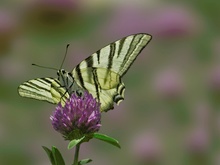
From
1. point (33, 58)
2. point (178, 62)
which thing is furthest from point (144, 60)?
point (33, 58)

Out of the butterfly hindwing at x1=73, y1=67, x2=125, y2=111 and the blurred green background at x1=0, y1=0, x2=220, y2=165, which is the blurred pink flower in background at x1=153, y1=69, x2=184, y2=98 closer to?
the blurred green background at x1=0, y1=0, x2=220, y2=165

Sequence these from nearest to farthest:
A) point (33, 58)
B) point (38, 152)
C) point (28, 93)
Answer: point (28, 93)
point (38, 152)
point (33, 58)

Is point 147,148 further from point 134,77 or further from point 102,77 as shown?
point 102,77

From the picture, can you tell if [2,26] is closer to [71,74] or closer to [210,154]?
[210,154]

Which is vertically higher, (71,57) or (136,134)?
(71,57)

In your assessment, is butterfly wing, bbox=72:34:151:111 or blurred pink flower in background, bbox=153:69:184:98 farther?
blurred pink flower in background, bbox=153:69:184:98

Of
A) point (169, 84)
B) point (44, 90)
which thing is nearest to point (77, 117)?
point (44, 90)

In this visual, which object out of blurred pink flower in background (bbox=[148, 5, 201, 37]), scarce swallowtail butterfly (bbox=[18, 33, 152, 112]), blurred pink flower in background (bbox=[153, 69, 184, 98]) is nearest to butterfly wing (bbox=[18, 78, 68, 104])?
scarce swallowtail butterfly (bbox=[18, 33, 152, 112])
